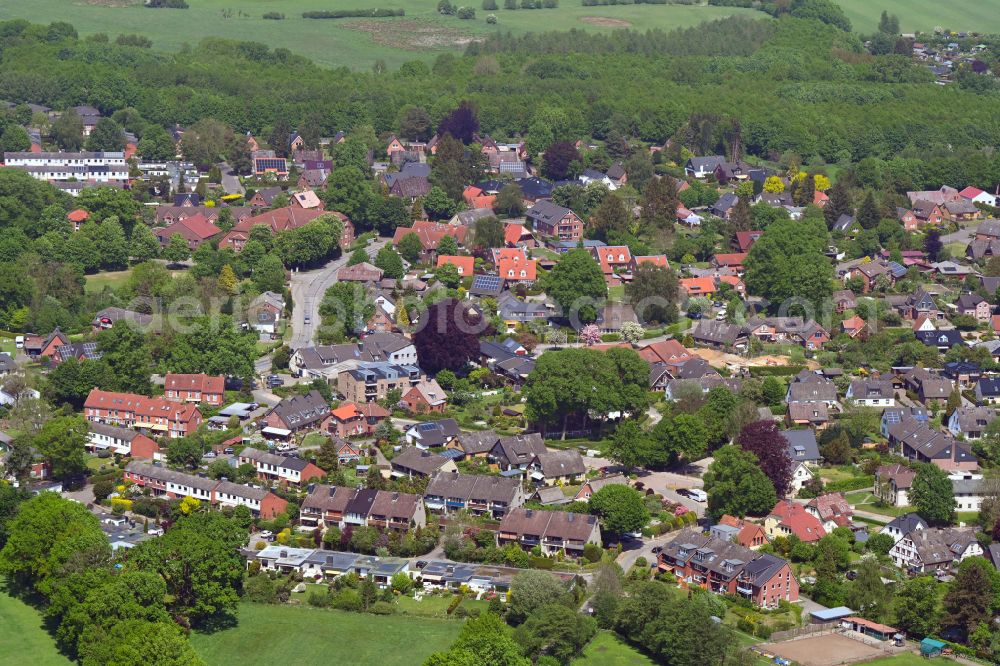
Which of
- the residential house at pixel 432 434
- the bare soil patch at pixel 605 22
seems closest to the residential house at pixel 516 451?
the residential house at pixel 432 434

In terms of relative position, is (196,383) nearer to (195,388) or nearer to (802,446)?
(195,388)

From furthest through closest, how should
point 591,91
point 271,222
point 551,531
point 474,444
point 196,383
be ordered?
point 591,91, point 271,222, point 196,383, point 474,444, point 551,531

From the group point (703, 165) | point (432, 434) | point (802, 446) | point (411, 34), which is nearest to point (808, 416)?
point (802, 446)

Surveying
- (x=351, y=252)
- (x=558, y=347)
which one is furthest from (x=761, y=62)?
(x=558, y=347)

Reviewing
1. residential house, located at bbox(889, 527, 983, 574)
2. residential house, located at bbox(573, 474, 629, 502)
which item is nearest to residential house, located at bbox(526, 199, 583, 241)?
residential house, located at bbox(573, 474, 629, 502)

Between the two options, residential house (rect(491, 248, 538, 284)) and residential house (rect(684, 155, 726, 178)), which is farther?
residential house (rect(684, 155, 726, 178))

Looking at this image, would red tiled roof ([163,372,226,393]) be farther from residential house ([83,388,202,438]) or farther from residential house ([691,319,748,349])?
residential house ([691,319,748,349])
